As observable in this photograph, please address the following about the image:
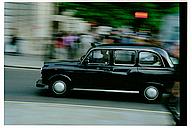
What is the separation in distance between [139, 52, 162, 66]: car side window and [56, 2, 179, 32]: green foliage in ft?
2.12

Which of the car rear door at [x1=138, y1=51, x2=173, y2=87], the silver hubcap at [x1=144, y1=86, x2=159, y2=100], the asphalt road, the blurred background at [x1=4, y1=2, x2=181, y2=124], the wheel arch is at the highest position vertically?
the blurred background at [x1=4, y1=2, x2=181, y2=124]

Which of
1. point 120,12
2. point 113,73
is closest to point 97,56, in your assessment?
point 113,73

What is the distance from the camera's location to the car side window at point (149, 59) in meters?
8.21

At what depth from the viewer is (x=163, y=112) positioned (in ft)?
25.0

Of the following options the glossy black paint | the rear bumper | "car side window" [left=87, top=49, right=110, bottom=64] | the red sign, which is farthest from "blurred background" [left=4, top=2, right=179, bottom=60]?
the rear bumper

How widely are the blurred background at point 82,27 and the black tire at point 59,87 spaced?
64 centimetres

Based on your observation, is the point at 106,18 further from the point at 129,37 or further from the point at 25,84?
the point at 25,84

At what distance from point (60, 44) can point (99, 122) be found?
354cm

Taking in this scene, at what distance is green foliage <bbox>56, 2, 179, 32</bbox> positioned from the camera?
754 centimetres

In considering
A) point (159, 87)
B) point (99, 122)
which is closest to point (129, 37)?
point (159, 87)

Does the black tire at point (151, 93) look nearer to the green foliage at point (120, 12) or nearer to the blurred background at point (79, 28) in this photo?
the blurred background at point (79, 28)

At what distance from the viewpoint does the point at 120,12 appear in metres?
8.55

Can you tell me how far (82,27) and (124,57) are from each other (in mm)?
1816

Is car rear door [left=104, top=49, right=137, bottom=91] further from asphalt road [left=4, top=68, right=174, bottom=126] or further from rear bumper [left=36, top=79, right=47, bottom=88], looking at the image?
rear bumper [left=36, top=79, right=47, bottom=88]
